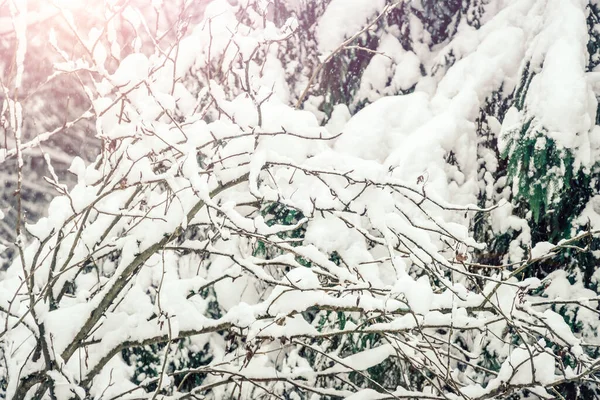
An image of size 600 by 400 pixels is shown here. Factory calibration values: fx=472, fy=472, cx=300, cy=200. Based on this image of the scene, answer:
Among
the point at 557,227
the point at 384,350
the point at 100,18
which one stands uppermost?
the point at 100,18

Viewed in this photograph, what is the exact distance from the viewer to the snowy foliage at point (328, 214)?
184 cm

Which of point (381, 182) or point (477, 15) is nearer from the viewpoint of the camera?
point (381, 182)

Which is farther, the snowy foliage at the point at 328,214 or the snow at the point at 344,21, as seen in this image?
the snow at the point at 344,21

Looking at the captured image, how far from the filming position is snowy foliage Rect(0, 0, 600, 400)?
1.84m

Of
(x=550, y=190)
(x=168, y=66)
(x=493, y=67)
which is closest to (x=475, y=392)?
(x=550, y=190)

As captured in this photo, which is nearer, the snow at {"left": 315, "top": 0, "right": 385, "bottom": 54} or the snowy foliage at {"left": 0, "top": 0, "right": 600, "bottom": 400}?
the snowy foliage at {"left": 0, "top": 0, "right": 600, "bottom": 400}

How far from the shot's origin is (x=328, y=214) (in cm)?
231

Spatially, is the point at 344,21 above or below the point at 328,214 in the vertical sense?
above

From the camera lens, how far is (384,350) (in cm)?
213

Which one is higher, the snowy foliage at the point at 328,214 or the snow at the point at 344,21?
the snow at the point at 344,21

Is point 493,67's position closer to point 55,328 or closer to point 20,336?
point 55,328

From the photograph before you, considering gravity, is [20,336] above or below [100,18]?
below

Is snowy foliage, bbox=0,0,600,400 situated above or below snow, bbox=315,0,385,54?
below

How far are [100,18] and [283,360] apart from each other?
9.70 feet
